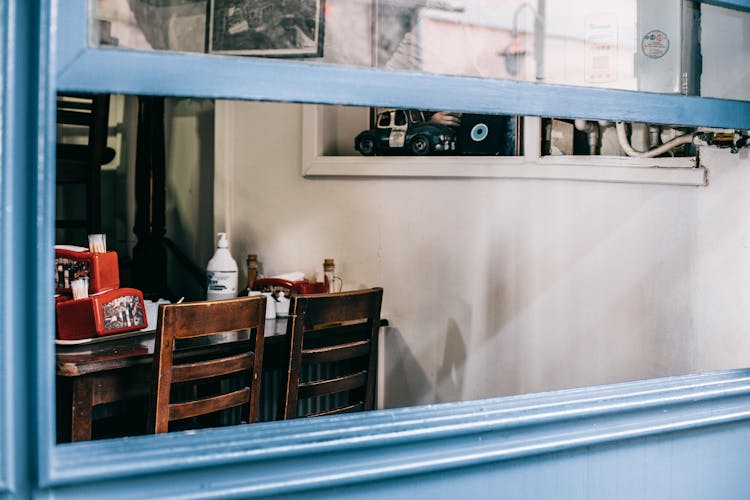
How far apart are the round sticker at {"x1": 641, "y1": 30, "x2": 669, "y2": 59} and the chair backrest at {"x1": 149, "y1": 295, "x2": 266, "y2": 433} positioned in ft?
4.54

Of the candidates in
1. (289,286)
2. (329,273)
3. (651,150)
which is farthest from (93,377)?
(651,150)

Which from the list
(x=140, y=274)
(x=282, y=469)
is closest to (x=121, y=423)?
(x=140, y=274)

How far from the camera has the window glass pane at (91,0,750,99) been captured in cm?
123

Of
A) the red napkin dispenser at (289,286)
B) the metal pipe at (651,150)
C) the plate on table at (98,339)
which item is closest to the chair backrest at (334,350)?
the red napkin dispenser at (289,286)

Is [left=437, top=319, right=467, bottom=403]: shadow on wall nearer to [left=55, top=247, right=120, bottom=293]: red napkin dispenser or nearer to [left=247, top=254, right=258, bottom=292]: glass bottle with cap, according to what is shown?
[left=247, top=254, right=258, bottom=292]: glass bottle with cap

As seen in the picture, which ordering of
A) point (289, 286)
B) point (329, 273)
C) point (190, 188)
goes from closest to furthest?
point (289, 286)
point (329, 273)
point (190, 188)

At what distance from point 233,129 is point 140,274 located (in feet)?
2.68

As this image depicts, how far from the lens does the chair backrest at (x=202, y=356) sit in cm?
242

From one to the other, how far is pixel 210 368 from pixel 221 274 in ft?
3.01

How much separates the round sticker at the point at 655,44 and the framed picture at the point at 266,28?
65 cm

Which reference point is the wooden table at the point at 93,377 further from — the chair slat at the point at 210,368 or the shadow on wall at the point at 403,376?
the shadow on wall at the point at 403,376

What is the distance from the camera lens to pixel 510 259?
125 inches

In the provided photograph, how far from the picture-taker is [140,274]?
4090 mm

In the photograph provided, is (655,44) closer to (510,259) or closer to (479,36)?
(479,36)
